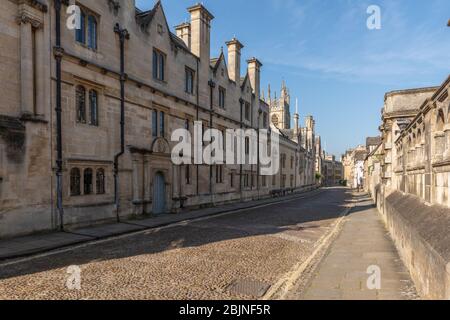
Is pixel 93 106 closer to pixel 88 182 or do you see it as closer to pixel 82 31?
pixel 82 31

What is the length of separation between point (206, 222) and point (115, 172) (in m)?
5.22

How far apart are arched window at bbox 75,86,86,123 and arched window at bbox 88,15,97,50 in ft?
6.99

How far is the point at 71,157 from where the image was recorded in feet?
46.2

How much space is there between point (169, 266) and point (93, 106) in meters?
10.1

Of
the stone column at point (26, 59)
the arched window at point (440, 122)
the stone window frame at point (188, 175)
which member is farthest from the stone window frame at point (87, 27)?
the arched window at point (440, 122)

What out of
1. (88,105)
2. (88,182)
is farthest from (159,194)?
(88,105)

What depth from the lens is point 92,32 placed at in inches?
617

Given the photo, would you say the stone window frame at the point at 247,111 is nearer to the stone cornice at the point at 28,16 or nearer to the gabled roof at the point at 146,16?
the gabled roof at the point at 146,16

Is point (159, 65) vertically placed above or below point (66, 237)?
above

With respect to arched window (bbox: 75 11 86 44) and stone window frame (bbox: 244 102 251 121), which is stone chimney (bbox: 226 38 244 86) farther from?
arched window (bbox: 75 11 86 44)

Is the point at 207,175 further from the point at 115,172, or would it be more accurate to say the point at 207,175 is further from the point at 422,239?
the point at 422,239

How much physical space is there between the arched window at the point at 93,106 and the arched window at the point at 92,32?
212 cm

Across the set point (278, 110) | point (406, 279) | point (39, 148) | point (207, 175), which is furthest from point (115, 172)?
point (278, 110)

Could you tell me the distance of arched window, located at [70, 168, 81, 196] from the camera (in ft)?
46.7
